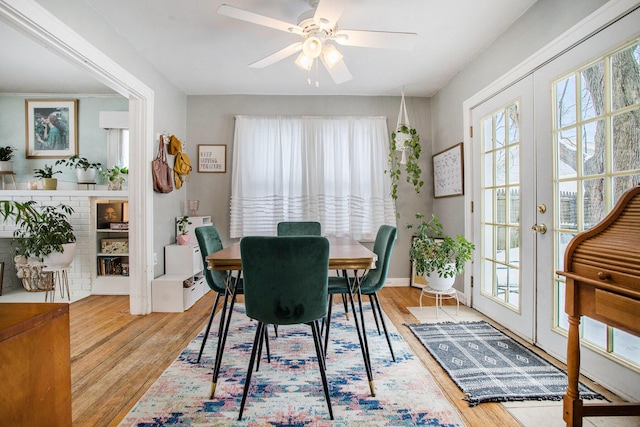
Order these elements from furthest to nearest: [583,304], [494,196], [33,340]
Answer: [494,196]
[583,304]
[33,340]

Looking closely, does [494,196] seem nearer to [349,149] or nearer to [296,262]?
[349,149]

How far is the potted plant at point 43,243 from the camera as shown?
3.37 metres

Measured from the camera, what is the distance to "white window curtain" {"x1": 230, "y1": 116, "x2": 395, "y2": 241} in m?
3.96

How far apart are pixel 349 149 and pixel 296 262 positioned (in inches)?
111

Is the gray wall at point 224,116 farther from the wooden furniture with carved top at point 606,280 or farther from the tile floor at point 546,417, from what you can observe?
the wooden furniture with carved top at point 606,280

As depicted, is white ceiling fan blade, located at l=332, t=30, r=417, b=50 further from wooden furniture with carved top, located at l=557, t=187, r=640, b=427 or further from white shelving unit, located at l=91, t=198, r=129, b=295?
white shelving unit, located at l=91, t=198, r=129, b=295

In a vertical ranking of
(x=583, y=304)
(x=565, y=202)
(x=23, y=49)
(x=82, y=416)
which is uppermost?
(x=23, y=49)

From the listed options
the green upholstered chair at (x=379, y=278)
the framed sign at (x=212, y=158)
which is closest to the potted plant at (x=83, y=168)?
the framed sign at (x=212, y=158)

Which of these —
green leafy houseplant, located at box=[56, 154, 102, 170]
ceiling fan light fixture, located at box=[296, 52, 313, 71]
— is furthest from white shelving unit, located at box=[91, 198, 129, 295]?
ceiling fan light fixture, located at box=[296, 52, 313, 71]

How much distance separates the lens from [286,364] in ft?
6.68

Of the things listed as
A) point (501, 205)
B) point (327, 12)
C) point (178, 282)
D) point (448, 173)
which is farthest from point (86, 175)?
point (501, 205)

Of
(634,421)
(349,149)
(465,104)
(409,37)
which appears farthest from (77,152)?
(634,421)

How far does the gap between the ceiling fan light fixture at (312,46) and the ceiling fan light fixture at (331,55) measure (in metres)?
0.13

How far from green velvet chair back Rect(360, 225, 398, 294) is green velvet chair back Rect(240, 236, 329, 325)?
0.69 m
